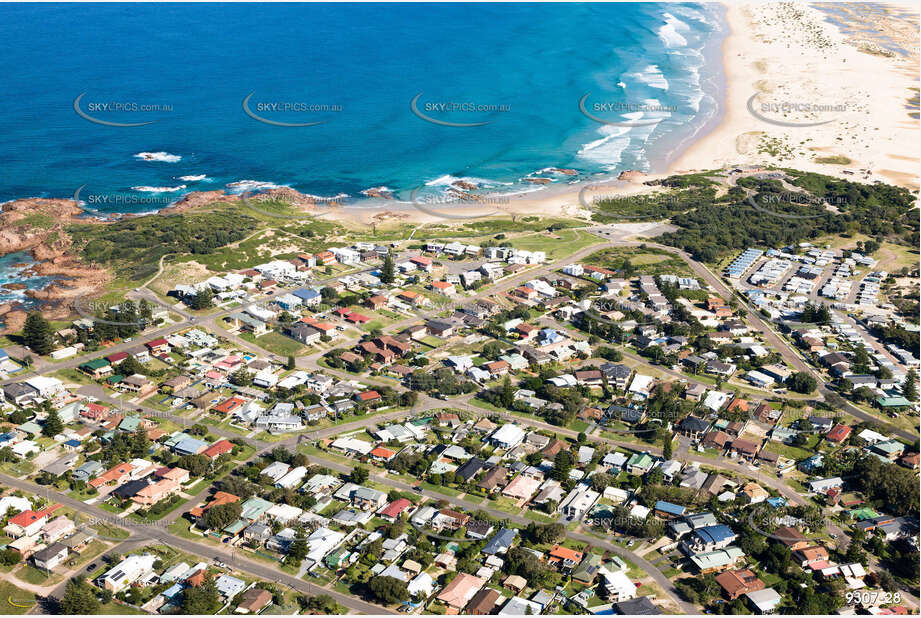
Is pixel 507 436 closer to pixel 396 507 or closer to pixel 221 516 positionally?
pixel 396 507

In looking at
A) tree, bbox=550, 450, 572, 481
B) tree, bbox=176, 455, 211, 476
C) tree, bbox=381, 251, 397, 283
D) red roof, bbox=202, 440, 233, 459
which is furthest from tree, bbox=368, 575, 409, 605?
tree, bbox=381, 251, 397, 283

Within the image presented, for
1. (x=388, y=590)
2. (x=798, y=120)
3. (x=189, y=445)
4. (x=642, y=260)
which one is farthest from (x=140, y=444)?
(x=798, y=120)

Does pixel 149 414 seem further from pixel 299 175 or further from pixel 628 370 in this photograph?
pixel 299 175

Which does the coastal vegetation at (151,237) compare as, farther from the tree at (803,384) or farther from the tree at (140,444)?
the tree at (803,384)

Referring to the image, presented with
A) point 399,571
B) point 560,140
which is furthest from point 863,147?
point 399,571

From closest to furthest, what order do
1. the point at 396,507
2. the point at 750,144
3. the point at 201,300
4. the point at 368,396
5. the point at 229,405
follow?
1. the point at 396,507
2. the point at 229,405
3. the point at 368,396
4. the point at 201,300
5. the point at 750,144
